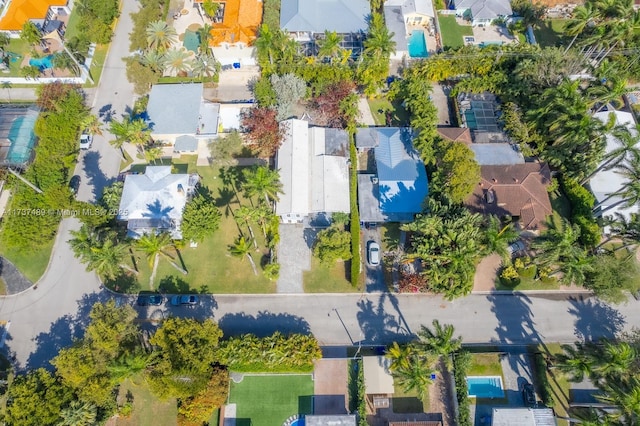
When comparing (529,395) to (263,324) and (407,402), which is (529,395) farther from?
(263,324)

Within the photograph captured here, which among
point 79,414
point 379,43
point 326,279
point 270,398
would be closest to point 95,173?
point 79,414

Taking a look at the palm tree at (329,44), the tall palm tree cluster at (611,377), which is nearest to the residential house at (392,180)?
the palm tree at (329,44)

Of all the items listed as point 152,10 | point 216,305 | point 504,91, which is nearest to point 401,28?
point 504,91

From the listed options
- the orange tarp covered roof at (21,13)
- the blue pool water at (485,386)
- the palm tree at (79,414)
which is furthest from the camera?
the orange tarp covered roof at (21,13)

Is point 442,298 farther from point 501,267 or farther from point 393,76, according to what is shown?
point 393,76

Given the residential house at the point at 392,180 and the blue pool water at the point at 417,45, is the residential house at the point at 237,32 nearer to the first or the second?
the residential house at the point at 392,180
